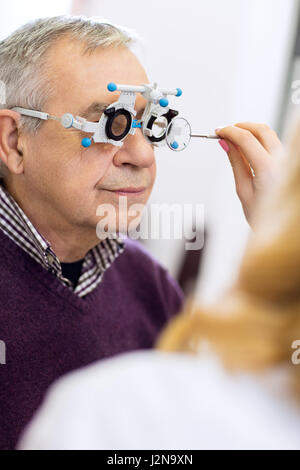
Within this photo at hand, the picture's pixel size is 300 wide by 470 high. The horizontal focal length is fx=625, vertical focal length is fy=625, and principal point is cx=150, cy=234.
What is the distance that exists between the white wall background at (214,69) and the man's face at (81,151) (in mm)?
2102

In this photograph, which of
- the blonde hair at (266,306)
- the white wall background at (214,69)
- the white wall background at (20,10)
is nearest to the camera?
the blonde hair at (266,306)

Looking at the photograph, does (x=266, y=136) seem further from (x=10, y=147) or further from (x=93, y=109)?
(x=10, y=147)

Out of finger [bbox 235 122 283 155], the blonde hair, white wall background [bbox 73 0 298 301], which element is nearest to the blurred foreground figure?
the blonde hair

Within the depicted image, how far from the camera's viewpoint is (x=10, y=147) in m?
1.37

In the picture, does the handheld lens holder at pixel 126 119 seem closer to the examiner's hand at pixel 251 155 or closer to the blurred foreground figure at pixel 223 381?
the examiner's hand at pixel 251 155

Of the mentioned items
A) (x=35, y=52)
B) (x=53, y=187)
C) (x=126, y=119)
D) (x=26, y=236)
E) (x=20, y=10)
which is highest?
(x=20, y=10)

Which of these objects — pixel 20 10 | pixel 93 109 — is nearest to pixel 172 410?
pixel 93 109

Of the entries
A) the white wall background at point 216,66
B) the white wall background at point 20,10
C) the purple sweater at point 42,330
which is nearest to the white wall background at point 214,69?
the white wall background at point 216,66

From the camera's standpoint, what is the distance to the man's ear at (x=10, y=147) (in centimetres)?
136

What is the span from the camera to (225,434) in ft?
2.00

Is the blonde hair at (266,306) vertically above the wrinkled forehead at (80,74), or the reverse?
the wrinkled forehead at (80,74)

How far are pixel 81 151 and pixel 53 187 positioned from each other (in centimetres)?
10

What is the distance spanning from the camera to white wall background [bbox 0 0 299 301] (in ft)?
11.1

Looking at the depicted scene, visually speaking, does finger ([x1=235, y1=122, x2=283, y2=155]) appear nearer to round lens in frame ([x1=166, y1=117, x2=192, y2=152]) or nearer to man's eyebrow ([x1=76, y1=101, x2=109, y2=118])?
round lens in frame ([x1=166, y1=117, x2=192, y2=152])
